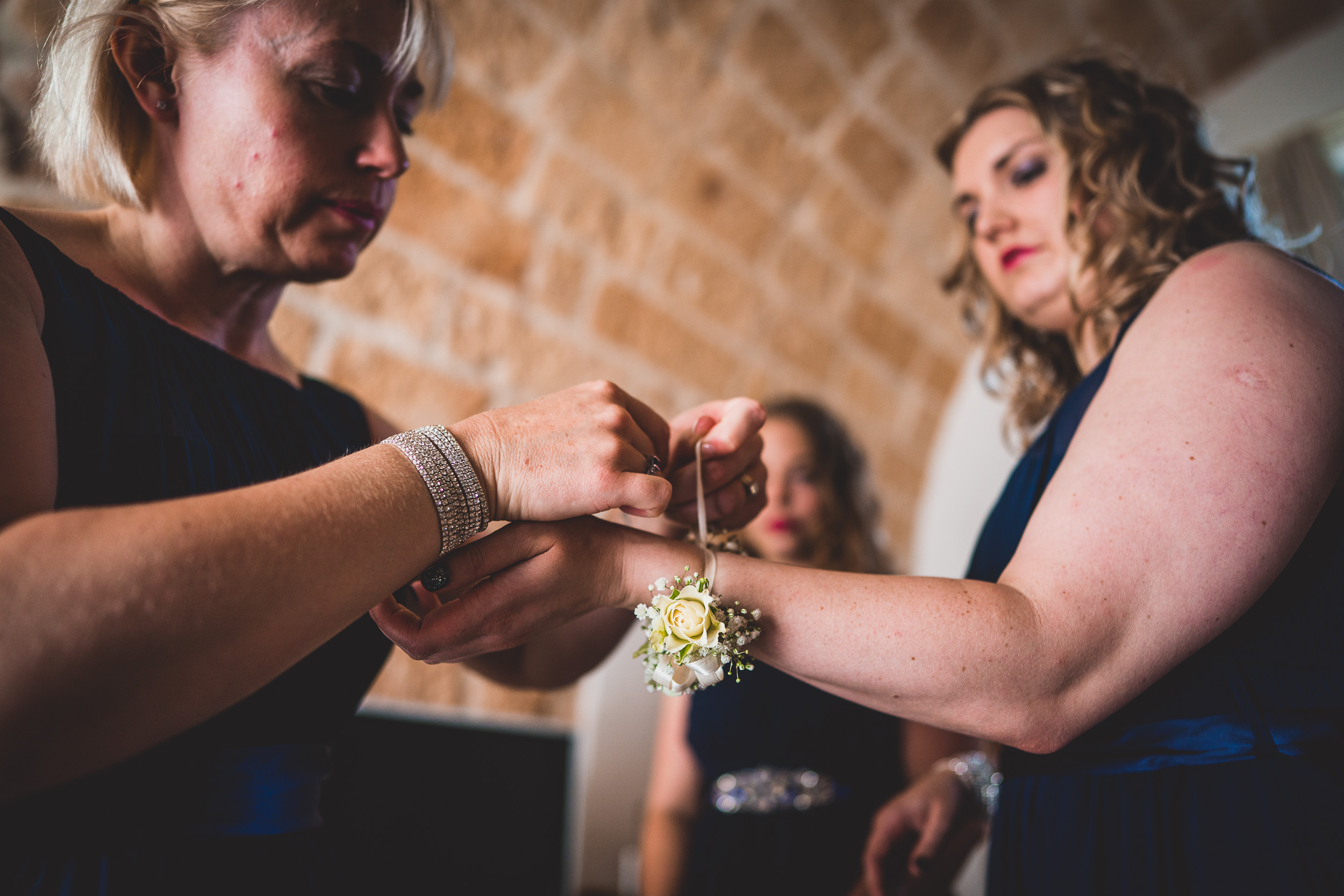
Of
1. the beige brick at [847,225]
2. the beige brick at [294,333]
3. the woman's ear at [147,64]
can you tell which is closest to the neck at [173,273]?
the woman's ear at [147,64]

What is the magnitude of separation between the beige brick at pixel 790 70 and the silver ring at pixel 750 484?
206 cm

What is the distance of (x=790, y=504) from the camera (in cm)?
249

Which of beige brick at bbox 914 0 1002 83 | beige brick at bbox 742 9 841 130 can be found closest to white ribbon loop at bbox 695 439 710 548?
beige brick at bbox 742 9 841 130

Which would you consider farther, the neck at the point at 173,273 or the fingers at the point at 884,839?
the fingers at the point at 884,839

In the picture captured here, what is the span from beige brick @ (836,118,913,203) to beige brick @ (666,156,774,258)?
43 cm

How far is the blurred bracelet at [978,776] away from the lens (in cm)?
170

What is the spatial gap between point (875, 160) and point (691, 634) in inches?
111

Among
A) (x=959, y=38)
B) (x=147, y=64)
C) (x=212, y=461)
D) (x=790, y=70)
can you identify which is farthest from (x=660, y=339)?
(x=212, y=461)

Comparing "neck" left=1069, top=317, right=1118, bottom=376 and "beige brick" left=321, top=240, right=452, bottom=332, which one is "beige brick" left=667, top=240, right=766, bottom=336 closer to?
"beige brick" left=321, top=240, right=452, bottom=332

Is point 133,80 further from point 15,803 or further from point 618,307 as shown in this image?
point 618,307

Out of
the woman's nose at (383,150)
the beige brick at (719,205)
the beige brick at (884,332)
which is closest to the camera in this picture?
the woman's nose at (383,150)

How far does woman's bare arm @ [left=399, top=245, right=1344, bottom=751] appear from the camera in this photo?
0.81m

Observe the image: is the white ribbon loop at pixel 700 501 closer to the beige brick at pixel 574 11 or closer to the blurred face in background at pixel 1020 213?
the blurred face in background at pixel 1020 213

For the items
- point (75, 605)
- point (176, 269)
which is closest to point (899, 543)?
point (176, 269)
